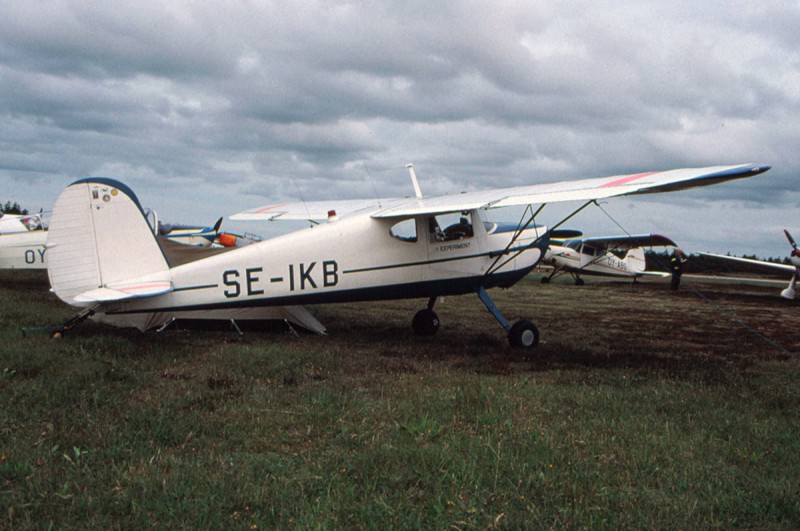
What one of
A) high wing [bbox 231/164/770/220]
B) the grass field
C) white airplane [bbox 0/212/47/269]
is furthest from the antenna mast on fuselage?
white airplane [bbox 0/212/47/269]

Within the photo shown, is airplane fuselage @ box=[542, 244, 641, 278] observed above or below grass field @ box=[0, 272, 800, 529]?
above

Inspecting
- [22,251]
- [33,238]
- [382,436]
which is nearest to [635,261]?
[33,238]

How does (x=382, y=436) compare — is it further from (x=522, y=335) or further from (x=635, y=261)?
(x=635, y=261)

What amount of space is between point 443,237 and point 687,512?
21.2ft

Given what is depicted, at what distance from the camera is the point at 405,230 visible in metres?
9.03

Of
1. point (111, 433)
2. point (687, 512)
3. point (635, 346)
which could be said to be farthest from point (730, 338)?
point (111, 433)

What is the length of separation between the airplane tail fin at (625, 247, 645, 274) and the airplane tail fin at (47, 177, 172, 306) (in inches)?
1022

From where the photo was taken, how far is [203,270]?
7594 millimetres

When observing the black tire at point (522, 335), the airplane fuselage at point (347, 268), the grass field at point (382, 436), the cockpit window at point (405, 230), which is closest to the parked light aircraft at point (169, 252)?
the grass field at point (382, 436)

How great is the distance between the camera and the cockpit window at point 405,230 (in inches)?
352

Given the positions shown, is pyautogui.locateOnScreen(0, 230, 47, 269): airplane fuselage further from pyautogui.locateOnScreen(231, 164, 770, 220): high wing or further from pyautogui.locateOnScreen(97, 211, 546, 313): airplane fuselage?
pyautogui.locateOnScreen(231, 164, 770, 220): high wing

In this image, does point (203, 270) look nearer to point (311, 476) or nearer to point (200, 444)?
point (200, 444)

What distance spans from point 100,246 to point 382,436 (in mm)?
4877

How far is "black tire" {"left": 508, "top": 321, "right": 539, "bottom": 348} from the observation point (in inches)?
341
